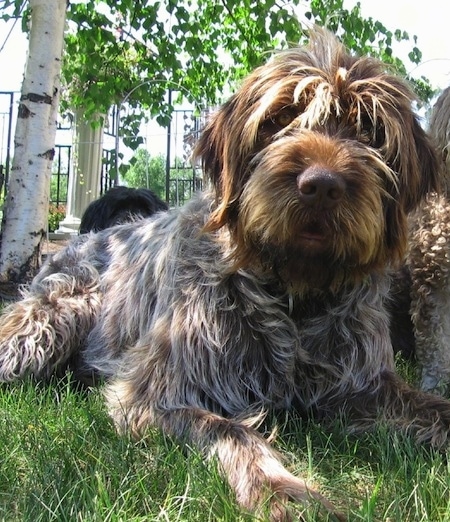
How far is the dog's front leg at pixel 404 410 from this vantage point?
2646 mm

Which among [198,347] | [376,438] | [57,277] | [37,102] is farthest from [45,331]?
[37,102]

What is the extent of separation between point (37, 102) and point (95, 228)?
1.40 meters

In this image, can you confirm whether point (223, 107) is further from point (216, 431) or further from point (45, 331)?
point (45, 331)

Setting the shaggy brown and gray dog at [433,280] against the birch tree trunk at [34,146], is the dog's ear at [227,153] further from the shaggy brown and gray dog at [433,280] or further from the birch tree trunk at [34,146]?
the birch tree trunk at [34,146]

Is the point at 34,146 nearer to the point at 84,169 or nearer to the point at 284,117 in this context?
the point at 284,117

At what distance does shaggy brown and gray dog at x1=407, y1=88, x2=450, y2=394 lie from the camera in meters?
3.57

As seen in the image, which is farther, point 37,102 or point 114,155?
point 114,155

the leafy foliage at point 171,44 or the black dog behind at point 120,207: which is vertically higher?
the leafy foliage at point 171,44

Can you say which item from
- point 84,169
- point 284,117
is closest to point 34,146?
point 284,117

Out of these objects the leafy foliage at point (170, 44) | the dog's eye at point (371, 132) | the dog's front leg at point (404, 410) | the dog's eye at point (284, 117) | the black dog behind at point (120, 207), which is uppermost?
the leafy foliage at point (170, 44)

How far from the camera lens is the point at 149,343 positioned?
307cm

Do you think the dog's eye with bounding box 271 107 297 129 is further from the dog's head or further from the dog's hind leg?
the dog's hind leg

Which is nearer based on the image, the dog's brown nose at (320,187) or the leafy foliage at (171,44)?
the dog's brown nose at (320,187)

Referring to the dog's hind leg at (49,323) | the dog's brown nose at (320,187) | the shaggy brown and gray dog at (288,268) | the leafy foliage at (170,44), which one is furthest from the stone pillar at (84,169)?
the dog's brown nose at (320,187)
